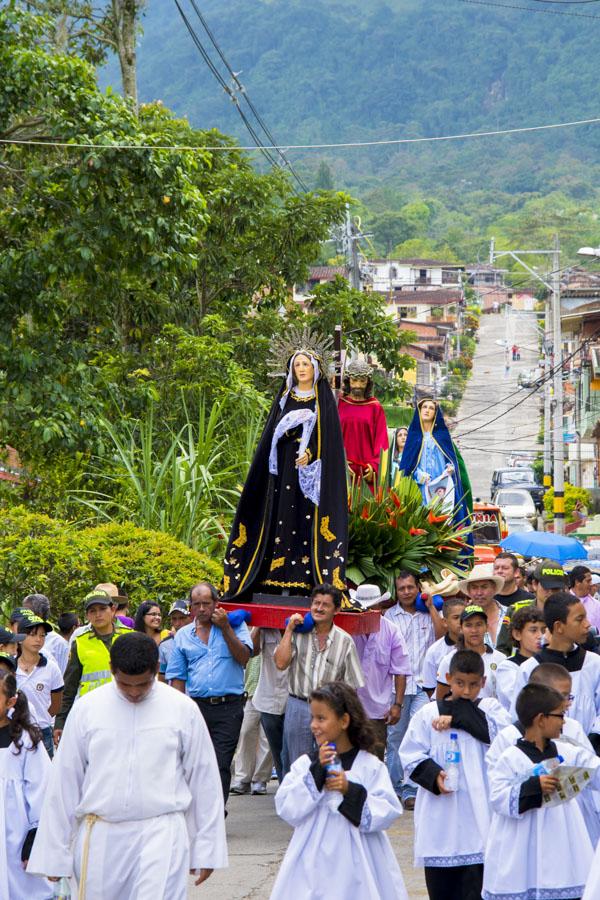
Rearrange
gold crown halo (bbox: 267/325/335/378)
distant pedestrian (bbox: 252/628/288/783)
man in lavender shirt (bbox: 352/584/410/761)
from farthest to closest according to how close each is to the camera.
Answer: gold crown halo (bbox: 267/325/335/378), man in lavender shirt (bbox: 352/584/410/761), distant pedestrian (bbox: 252/628/288/783)

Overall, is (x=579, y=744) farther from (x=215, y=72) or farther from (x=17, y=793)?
(x=215, y=72)

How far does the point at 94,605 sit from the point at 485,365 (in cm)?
9480

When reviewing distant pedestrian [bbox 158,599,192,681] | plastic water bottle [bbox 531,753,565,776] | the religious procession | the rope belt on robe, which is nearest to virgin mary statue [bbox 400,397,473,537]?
the religious procession

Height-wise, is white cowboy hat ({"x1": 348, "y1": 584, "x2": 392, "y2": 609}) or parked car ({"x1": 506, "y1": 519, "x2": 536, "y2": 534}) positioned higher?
white cowboy hat ({"x1": 348, "y1": 584, "x2": 392, "y2": 609})

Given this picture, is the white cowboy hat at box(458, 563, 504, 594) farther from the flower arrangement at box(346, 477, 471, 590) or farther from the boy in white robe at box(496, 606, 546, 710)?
the boy in white robe at box(496, 606, 546, 710)

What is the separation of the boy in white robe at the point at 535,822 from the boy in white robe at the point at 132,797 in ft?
Result: 4.18

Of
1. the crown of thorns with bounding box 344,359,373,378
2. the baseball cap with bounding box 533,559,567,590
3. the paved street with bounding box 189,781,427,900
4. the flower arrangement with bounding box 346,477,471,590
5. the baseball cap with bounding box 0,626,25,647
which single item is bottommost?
the paved street with bounding box 189,781,427,900

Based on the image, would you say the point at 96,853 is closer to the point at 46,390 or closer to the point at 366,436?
the point at 366,436

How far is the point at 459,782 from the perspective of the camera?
7.38 m

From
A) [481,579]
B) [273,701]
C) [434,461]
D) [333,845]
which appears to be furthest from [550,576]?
[333,845]

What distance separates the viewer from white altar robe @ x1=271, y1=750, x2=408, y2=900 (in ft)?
20.5

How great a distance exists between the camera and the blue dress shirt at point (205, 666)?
10133mm

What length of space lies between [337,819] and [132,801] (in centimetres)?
87

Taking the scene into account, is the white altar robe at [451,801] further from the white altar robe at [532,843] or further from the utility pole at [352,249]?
the utility pole at [352,249]
